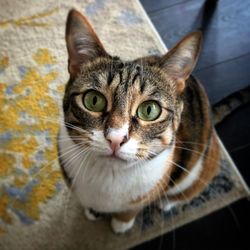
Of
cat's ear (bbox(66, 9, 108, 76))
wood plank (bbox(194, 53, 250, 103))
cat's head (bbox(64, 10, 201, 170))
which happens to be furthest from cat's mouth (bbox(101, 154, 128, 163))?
wood plank (bbox(194, 53, 250, 103))

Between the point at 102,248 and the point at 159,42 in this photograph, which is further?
the point at 159,42

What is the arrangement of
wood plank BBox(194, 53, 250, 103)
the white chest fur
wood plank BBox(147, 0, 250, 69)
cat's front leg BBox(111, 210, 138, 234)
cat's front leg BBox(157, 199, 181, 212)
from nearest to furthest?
1. the white chest fur
2. cat's front leg BBox(111, 210, 138, 234)
3. cat's front leg BBox(157, 199, 181, 212)
4. wood plank BBox(194, 53, 250, 103)
5. wood plank BBox(147, 0, 250, 69)

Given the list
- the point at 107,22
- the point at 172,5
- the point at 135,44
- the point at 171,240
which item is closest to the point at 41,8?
the point at 107,22

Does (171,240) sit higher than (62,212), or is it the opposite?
(62,212)

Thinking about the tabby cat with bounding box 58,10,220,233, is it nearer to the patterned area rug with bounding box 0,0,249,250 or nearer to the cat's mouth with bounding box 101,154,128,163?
the cat's mouth with bounding box 101,154,128,163

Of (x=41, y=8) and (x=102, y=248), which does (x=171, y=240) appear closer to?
(x=102, y=248)

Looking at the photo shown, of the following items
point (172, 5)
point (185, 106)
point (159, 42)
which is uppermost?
point (172, 5)
